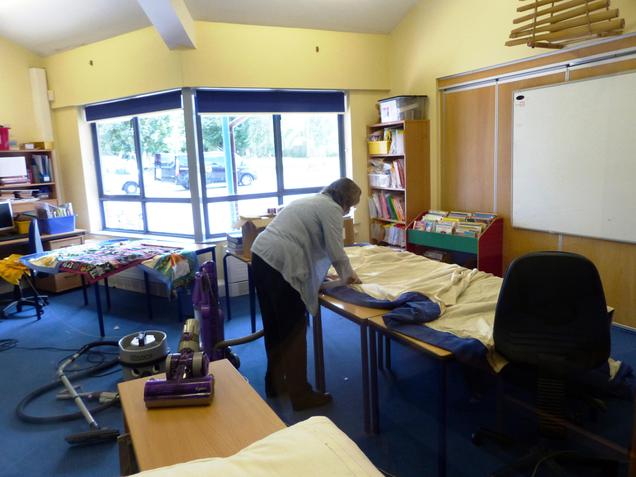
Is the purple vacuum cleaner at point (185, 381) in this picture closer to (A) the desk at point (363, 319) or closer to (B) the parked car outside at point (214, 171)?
(A) the desk at point (363, 319)

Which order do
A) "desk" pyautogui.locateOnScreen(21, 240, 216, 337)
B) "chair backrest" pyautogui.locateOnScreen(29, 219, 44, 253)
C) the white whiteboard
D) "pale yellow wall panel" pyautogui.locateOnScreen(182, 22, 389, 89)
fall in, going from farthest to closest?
"pale yellow wall panel" pyautogui.locateOnScreen(182, 22, 389, 89) → "chair backrest" pyautogui.locateOnScreen(29, 219, 44, 253) → "desk" pyautogui.locateOnScreen(21, 240, 216, 337) → the white whiteboard

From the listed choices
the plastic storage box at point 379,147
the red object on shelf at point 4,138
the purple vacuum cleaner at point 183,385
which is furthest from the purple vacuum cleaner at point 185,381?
the red object on shelf at point 4,138

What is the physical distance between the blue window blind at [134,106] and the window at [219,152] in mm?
11

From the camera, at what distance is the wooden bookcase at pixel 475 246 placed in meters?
4.28

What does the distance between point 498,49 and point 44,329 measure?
487 cm

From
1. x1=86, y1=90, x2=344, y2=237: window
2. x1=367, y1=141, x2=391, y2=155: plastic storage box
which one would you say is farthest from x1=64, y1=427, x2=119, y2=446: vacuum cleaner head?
x1=367, y1=141, x2=391, y2=155: plastic storage box

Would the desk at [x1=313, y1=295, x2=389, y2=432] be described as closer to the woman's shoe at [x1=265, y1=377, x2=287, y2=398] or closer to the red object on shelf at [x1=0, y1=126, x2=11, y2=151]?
the woman's shoe at [x1=265, y1=377, x2=287, y2=398]

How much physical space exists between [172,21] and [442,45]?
2640 mm

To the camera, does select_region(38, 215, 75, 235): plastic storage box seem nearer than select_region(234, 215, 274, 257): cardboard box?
No

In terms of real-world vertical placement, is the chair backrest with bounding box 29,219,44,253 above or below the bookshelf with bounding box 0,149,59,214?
below

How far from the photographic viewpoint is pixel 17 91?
217 inches

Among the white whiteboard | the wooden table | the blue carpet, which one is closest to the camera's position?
the wooden table

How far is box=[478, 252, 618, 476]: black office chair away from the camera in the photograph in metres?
1.87

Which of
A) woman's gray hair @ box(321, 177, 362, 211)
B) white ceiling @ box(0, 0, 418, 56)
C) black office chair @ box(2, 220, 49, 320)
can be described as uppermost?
white ceiling @ box(0, 0, 418, 56)
